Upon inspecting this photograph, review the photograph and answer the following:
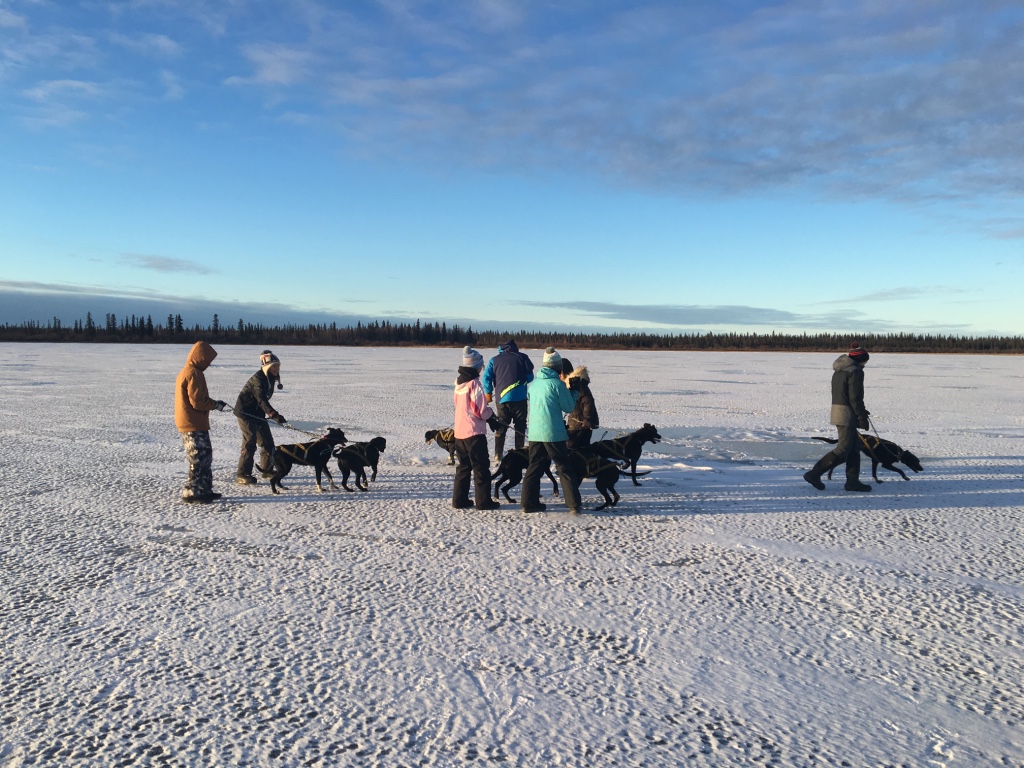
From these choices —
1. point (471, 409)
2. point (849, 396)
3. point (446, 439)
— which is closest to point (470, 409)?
point (471, 409)

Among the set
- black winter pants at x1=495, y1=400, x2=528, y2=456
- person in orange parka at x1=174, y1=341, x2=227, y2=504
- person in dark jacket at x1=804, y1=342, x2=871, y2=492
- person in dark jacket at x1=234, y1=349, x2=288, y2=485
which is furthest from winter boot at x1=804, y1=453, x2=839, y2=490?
person in orange parka at x1=174, y1=341, x2=227, y2=504

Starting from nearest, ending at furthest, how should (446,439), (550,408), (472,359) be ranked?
(550,408), (472,359), (446,439)

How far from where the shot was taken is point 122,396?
16.8 meters

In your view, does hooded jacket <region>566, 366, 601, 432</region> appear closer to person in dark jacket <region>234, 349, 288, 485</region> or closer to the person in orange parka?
person in dark jacket <region>234, 349, 288, 485</region>

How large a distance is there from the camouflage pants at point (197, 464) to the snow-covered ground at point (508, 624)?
268mm

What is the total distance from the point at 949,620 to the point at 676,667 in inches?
75.9

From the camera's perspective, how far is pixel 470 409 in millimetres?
7000

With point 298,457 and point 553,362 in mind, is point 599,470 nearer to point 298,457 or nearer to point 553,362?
point 553,362

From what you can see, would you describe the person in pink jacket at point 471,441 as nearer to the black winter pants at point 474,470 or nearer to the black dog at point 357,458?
the black winter pants at point 474,470

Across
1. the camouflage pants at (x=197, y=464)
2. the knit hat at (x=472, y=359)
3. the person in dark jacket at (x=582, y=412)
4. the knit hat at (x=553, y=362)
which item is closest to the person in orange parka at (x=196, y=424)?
the camouflage pants at (x=197, y=464)

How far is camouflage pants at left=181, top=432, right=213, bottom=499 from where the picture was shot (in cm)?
710

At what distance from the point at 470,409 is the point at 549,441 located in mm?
853

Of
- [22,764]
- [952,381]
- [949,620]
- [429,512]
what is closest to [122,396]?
[429,512]

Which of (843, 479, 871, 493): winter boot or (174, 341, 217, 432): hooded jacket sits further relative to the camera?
(843, 479, 871, 493): winter boot
